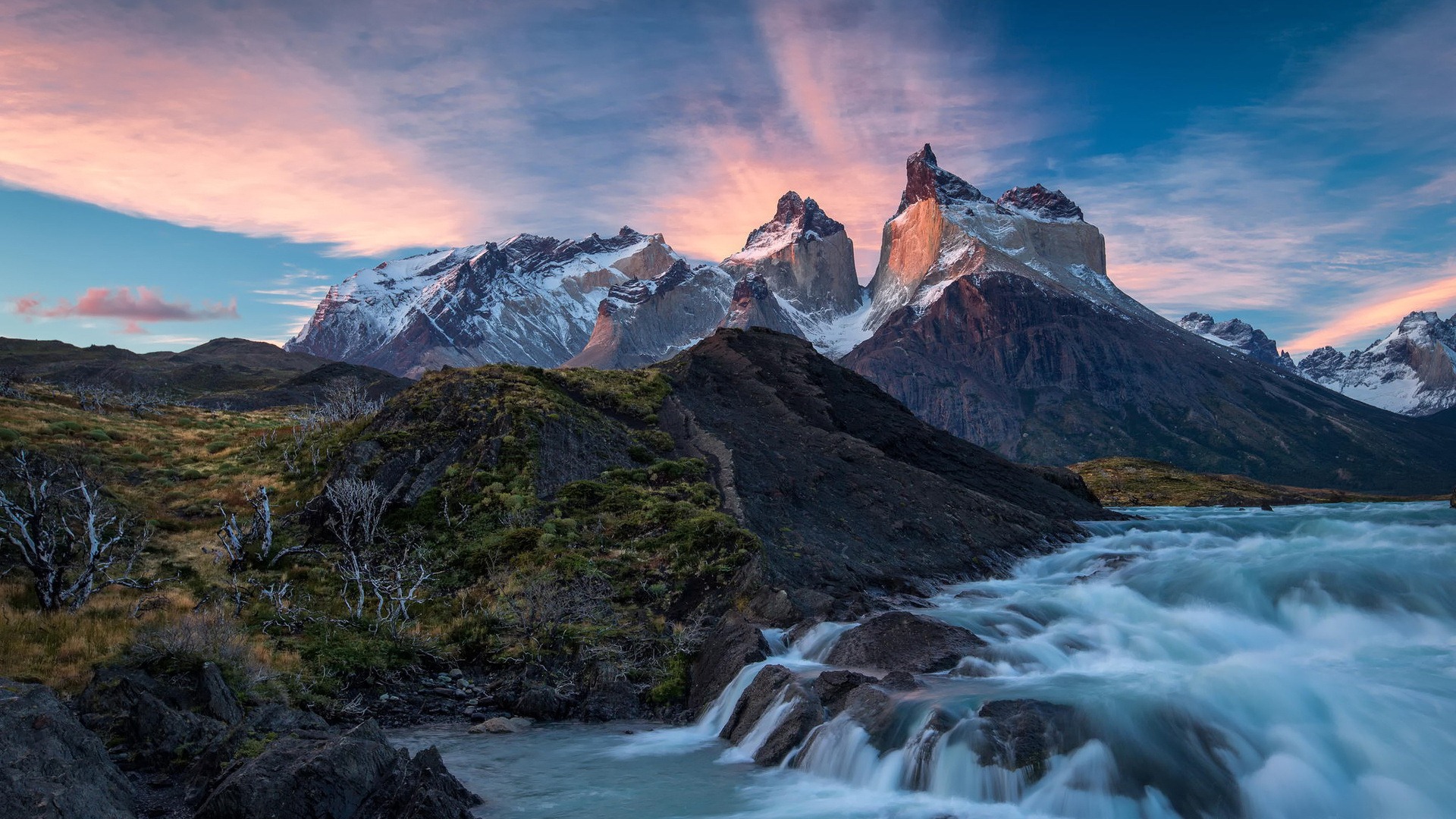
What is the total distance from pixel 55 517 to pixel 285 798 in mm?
20460

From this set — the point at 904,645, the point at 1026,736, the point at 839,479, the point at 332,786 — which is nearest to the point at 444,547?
the point at 904,645

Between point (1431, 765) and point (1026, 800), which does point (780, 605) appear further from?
point (1431, 765)

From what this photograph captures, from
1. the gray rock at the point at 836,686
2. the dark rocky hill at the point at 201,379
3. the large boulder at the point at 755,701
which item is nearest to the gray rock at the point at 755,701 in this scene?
the large boulder at the point at 755,701

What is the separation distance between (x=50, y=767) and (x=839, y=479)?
34.6m

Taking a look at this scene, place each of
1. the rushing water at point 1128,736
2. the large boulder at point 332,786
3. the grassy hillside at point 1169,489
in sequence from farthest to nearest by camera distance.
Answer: the grassy hillside at point 1169,489
the rushing water at point 1128,736
the large boulder at point 332,786

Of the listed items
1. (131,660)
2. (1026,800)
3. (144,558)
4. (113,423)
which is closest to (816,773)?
(1026,800)

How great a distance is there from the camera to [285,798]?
37.5 ft

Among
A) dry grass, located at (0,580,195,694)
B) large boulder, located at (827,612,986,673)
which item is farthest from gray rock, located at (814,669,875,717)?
dry grass, located at (0,580,195,694)

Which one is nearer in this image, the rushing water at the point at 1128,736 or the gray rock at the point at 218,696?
the rushing water at the point at 1128,736

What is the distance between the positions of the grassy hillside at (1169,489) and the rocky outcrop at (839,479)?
57.8 metres

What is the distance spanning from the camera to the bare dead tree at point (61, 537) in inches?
781

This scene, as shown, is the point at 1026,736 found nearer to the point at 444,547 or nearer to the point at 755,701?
the point at 755,701

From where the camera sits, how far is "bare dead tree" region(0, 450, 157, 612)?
1983 cm

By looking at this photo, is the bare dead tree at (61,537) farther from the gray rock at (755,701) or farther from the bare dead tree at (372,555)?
the gray rock at (755,701)
